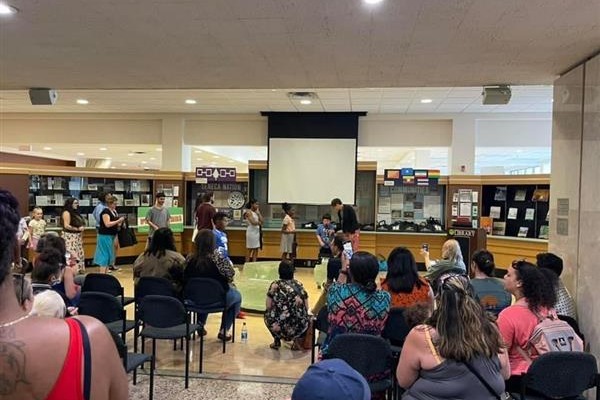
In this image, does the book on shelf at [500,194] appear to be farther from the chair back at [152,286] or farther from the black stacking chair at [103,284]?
the black stacking chair at [103,284]

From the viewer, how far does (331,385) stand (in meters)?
1.22

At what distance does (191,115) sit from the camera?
34.8 ft

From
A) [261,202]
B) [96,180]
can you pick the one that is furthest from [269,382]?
[96,180]

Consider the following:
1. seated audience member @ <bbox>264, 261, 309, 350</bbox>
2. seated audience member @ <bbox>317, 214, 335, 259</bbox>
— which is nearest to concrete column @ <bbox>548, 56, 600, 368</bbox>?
seated audience member @ <bbox>264, 261, 309, 350</bbox>

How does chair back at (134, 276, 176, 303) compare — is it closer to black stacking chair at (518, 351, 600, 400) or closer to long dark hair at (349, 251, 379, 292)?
long dark hair at (349, 251, 379, 292)

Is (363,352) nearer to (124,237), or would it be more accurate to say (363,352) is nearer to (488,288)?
(488,288)

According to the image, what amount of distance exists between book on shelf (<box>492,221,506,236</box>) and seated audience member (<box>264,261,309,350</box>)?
6.54 meters

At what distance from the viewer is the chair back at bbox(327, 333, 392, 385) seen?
2611 mm

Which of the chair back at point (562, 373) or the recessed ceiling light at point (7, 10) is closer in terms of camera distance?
the chair back at point (562, 373)

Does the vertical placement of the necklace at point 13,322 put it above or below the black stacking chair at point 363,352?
above

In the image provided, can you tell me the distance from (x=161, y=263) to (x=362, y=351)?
2.54 metres

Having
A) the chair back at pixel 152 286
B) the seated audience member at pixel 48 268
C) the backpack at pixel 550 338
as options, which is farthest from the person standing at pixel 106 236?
the backpack at pixel 550 338

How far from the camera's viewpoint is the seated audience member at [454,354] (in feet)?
6.24

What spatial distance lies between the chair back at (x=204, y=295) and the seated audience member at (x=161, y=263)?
0.16m
